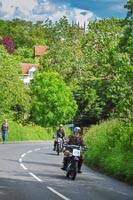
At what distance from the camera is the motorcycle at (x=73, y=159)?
18812mm

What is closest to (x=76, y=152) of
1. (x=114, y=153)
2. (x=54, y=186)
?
(x=54, y=186)

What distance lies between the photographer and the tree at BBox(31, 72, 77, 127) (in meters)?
70.3

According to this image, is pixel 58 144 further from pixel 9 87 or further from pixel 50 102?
pixel 50 102

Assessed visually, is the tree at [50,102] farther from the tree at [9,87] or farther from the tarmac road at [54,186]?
the tarmac road at [54,186]

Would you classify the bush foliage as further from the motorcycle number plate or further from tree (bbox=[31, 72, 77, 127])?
tree (bbox=[31, 72, 77, 127])

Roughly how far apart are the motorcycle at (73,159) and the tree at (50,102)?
165 feet

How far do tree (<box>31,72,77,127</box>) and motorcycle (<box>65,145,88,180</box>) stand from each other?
1980 inches


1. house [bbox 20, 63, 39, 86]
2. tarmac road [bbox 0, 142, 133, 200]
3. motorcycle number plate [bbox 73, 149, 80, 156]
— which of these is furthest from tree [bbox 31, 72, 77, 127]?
motorcycle number plate [bbox 73, 149, 80, 156]

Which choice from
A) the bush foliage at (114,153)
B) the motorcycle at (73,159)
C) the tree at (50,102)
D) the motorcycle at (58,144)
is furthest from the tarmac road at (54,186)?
the tree at (50,102)

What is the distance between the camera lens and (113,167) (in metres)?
21.2

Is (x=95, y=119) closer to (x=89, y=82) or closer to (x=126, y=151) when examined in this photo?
(x=89, y=82)

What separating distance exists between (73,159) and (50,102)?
5211 cm

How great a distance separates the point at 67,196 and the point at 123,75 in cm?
780

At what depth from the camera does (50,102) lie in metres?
70.9
